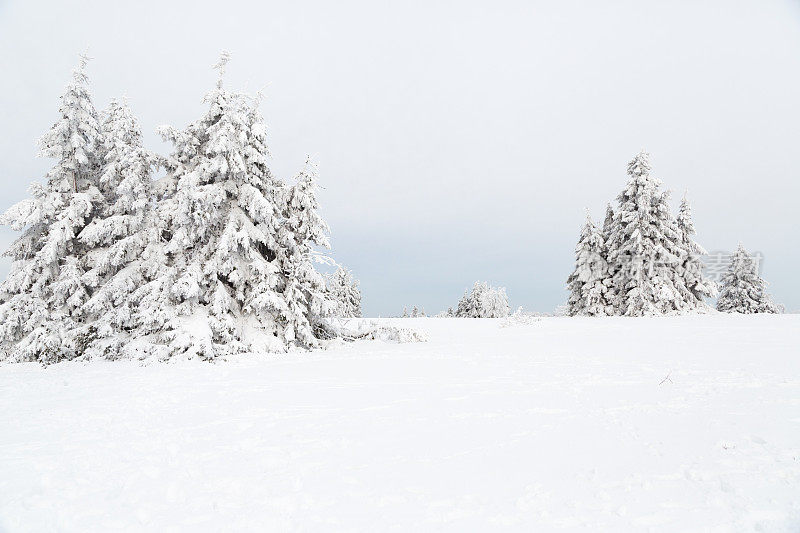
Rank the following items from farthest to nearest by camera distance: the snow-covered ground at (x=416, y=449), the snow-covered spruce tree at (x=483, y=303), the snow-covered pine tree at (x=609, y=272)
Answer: the snow-covered spruce tree at (x=483, y=303)
the snow-covered pine tree at (x=609, y=272)
the snow-covered ground at (x=416, y=449)

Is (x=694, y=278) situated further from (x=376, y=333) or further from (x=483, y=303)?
(x=483, y=303)

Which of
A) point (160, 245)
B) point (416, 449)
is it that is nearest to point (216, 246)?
point (160, 245)

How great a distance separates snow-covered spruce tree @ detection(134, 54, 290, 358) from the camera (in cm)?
1597

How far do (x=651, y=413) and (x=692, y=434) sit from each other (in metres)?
1.19

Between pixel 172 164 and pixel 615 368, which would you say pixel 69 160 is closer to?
pixel 172 164

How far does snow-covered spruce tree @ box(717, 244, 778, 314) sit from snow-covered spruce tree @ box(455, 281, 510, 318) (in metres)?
29.2

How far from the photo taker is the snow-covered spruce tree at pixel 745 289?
126 feet

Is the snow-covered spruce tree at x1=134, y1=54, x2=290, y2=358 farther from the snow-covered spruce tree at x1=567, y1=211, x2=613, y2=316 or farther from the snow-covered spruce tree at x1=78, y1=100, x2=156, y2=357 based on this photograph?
the snow-covered spruce tree at x1=567, y1=211, x2=613, y2=316

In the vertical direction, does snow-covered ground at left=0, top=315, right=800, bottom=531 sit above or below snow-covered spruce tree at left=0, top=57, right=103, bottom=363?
below

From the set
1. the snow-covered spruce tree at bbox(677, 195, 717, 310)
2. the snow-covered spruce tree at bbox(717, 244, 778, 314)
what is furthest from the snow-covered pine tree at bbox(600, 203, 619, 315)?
the snow-covered spruce tree at bbox(717, 244, 778, 314)

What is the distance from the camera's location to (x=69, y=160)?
1752 centimetres

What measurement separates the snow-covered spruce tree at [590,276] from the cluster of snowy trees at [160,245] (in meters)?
22.6

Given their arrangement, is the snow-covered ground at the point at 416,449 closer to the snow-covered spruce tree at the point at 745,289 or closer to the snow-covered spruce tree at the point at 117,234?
the snow-covered spruce tree at the point at 117,234

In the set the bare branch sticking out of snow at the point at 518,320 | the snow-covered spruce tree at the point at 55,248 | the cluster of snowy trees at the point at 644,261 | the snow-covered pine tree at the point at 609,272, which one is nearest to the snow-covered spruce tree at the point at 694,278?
the cluster of snowy trees at the point at 644,261
